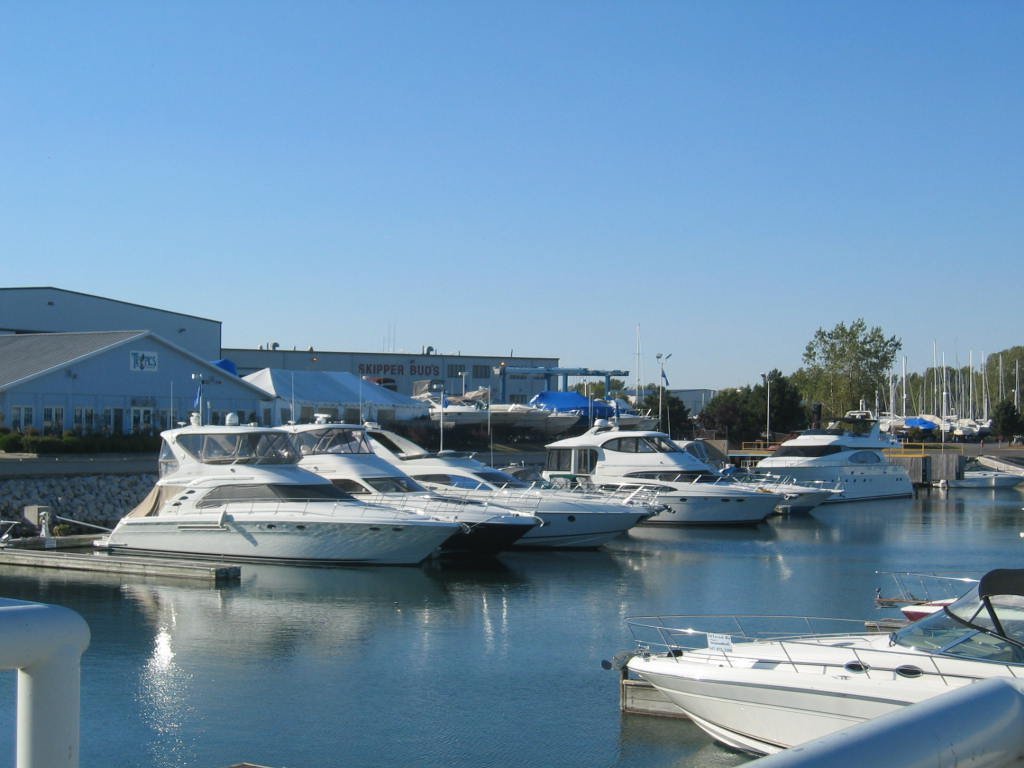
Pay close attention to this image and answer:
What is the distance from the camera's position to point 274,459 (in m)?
28.9

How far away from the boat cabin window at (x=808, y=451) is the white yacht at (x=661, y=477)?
481 inches

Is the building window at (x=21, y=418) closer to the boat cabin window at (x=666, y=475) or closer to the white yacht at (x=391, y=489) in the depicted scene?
the white yacht at (x=391, y=489)

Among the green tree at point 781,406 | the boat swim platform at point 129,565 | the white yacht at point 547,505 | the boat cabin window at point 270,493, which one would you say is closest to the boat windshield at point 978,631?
the boat swim platform at point 129,565

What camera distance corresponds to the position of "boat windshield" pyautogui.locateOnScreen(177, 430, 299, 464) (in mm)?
28906

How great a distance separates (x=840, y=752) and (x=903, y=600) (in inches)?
804

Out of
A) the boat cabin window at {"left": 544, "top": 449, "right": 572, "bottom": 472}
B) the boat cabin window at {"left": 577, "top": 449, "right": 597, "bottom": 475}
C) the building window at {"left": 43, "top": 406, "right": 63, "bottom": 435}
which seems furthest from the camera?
the building window at {"left": 43, "top": 406, "right": 63, "bottom": 435}

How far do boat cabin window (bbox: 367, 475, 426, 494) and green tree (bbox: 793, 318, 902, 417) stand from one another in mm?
64346

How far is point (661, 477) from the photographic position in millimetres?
41125

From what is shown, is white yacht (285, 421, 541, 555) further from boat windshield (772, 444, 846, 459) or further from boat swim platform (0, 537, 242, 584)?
boat windshield (772, 444, 846, 459)

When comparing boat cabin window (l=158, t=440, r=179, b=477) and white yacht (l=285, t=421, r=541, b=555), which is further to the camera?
boat cabin window (l=158, t=440, r=179, b=477)

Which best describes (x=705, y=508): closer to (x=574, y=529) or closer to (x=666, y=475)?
(x=666, y=475)

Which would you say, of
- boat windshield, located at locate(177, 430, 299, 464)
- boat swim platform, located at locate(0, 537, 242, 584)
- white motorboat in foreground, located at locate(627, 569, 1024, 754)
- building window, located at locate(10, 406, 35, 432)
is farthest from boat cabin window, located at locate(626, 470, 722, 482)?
white motorboat in foreground, located at locate(627, 569, 1024, 754)

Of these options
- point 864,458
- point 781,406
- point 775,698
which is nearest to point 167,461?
point 775,698

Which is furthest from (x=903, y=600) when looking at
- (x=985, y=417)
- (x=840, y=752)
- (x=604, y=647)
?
(x=985, y=417)
